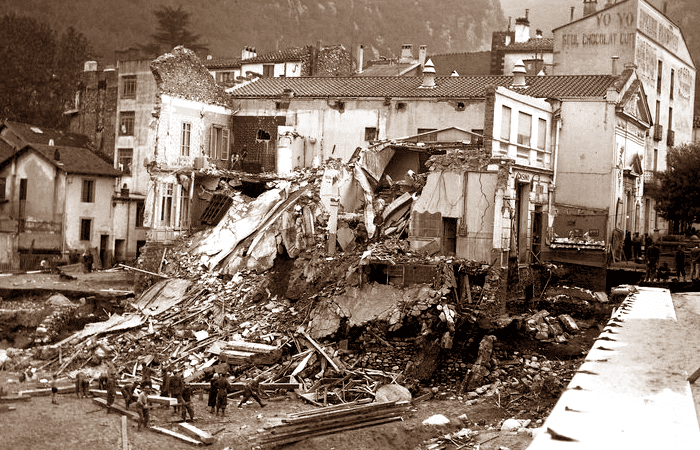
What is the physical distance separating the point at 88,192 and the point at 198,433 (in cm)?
2577

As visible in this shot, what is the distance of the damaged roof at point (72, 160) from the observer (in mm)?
41469

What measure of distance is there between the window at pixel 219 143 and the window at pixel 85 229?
26.1 feet

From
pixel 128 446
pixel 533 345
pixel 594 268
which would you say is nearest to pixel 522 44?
pixel 594 268

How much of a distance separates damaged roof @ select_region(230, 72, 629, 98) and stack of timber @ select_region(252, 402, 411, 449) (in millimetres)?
17873

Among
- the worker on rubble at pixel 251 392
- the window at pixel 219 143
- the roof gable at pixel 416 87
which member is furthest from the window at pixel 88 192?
the worker on rubble at pixel 251 392

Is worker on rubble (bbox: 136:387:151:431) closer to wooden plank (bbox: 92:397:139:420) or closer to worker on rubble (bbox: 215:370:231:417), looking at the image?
wooden plank (bbox: 92:397:139:420)

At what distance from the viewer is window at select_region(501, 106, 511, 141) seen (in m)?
32.0

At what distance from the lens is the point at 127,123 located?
4850 centimetres

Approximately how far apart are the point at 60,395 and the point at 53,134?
26.1 m

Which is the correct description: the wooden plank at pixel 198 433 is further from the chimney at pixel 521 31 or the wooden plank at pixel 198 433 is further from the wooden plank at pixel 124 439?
the chimney at pixel 521 31

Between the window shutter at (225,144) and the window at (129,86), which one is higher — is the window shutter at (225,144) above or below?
below

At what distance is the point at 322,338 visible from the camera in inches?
971

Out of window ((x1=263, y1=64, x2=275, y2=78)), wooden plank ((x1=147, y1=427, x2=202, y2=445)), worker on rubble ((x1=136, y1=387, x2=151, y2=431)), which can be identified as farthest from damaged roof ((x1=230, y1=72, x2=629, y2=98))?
wooden plank ((x1=147, y1=427, x2=202, y2=445))

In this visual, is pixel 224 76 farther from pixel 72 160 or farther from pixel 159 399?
pixel 159 399
